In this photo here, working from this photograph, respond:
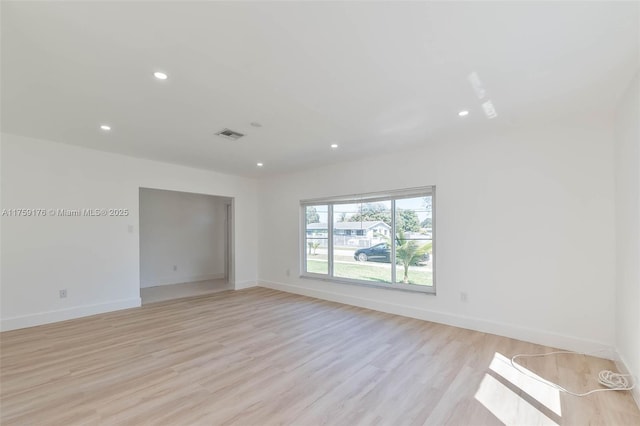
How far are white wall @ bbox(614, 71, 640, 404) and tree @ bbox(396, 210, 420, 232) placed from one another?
7.26 feet

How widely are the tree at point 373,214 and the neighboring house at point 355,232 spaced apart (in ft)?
0.19

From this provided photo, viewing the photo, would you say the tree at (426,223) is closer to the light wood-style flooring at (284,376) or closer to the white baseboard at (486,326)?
the white baseboard at (486,326)

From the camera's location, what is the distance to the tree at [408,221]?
453cm

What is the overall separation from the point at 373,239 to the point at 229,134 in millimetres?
2933

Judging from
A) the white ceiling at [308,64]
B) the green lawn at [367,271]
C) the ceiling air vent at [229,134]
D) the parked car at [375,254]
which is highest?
the white ceiling at [308,64]

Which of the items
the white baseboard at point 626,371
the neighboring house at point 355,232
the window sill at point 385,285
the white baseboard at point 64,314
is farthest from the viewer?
the neighboring house at point 355,232

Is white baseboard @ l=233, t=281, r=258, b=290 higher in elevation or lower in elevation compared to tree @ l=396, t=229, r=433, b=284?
lower

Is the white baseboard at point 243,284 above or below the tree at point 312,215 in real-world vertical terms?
below

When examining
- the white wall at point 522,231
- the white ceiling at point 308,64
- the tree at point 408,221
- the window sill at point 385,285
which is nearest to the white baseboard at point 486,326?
the white wall at point 522,231

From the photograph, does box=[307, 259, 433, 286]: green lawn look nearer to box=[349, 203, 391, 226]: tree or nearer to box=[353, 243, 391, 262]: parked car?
box=[353, 243, 391, 262]: parked car

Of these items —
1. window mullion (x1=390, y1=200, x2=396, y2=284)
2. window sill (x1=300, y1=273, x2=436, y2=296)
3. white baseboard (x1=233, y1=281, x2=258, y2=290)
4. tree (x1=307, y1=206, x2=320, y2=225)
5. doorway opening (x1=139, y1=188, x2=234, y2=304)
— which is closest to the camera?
window sill (x1=300, y1=273, x2=436, y2=296)

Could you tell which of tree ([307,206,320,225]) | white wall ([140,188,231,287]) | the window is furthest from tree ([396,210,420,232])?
white wall ([140,188,231,287])

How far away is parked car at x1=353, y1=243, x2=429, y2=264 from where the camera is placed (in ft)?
16.0

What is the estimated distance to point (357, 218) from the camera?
5312mm
